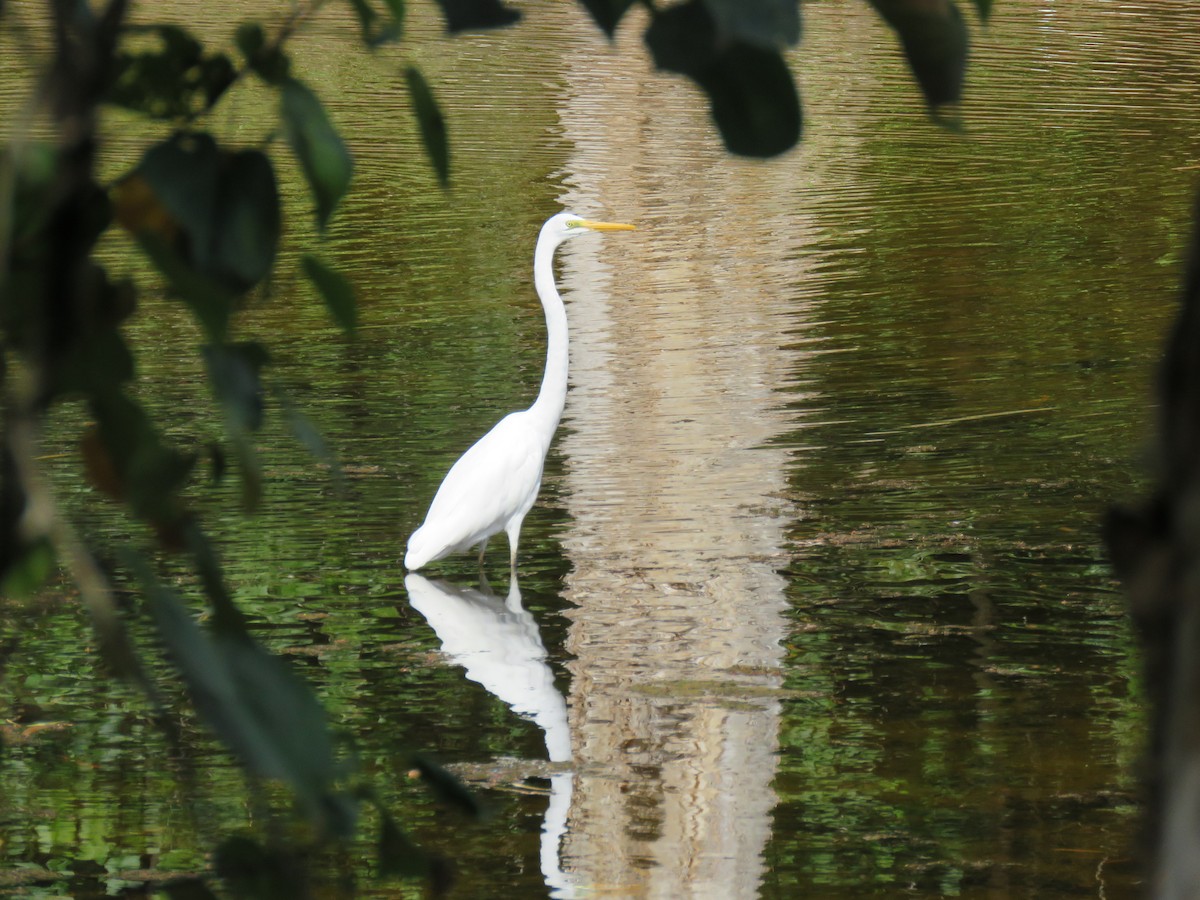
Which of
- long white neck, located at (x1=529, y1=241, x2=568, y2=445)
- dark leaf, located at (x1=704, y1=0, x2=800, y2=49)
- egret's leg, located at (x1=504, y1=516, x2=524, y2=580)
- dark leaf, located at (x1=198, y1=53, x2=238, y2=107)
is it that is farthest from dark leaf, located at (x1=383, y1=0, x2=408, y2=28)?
long white neck, located at (x1=529, y1=241, x2=568, y2=445)

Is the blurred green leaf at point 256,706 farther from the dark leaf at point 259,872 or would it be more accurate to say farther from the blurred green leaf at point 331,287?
the blurred green leaf at point 331,287

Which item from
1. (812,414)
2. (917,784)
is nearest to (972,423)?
(812,414)

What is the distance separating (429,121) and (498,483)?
5.29 m

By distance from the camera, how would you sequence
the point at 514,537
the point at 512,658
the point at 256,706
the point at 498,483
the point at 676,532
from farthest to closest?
the point at 676,532 → the point at 514,537 → the point at 498,483 → the point at 512,658 → the point at 256,706

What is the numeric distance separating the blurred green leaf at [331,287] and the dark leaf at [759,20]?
11.7 inches

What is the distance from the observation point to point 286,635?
5613mm

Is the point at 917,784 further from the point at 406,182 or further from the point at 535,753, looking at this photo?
the point at 406,182

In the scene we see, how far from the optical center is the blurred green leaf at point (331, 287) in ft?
3.27

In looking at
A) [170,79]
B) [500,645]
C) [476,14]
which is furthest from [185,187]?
[500,645]

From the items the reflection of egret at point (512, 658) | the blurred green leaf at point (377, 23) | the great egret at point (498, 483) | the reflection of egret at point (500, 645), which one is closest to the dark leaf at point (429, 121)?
the blurred green leaf at point (377, 23)

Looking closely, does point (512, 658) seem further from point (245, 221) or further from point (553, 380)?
point (245, 221)

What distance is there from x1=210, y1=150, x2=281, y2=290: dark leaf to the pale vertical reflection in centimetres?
327

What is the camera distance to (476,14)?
3.30ft

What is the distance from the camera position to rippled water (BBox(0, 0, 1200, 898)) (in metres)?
4.18
